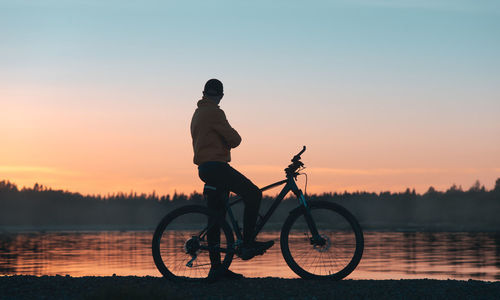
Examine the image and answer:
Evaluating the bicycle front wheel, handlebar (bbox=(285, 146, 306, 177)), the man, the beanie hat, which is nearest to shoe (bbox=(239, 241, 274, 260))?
the man

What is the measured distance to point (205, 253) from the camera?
8.71m

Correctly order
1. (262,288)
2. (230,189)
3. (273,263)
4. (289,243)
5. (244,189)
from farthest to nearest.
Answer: (273,263) < (289,243) < (230,189) < (244,189) < (262,288)

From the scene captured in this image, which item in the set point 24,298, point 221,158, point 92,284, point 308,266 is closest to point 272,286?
point 308,266

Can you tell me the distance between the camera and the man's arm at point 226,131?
8.55 meters

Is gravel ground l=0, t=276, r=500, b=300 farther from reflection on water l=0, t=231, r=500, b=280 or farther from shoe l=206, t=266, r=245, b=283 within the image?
reflection on water l=0, t=231, r=500, b=280

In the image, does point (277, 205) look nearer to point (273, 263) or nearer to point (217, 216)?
point (217, 216)

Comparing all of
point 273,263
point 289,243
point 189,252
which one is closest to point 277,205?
point 289,243

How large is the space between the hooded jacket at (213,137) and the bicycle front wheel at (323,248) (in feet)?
4.19

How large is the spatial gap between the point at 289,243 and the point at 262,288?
97 cm

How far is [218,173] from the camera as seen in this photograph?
854cm

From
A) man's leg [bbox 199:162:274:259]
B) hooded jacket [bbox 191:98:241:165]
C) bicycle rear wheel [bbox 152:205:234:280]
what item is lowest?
bicycle rear wheel [bbox 152:205:234:280]

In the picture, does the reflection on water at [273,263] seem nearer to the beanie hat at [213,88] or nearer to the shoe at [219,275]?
the shoe at [219,275]

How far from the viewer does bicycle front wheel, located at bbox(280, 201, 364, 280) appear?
8.53m

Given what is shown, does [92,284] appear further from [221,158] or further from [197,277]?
[221,158]
